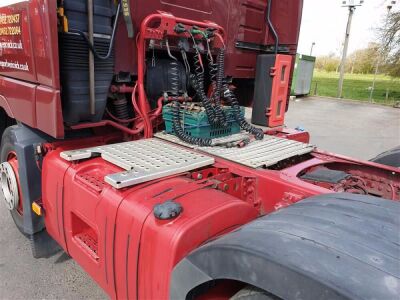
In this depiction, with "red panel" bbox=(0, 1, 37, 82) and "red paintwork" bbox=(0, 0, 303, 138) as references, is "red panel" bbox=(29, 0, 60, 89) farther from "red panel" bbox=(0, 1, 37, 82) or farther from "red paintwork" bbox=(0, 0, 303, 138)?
"red panel" bbox=(0, 1, 37, 82)

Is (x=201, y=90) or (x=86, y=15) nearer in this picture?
(x=86, y=15)

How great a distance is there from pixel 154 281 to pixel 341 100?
19.1 meters

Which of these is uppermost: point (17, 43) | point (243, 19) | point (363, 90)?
point (243, 19)

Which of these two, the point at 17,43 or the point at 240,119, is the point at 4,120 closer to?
the point at 17,43

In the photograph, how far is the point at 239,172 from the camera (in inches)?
85.1

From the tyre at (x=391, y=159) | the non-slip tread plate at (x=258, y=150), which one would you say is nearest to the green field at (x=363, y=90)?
the tyre at (x=391, y=159)

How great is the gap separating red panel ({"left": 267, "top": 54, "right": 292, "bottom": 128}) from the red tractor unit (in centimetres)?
2

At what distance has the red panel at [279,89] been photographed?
3.52 metres

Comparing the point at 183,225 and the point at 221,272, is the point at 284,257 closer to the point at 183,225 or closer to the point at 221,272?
the point at 221,272

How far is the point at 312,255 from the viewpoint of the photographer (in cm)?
102

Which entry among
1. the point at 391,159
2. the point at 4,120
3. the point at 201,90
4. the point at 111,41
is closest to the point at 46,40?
the point at 111,41

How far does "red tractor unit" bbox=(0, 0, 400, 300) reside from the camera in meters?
1.14

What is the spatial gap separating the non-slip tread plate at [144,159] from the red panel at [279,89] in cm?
145

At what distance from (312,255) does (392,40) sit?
74.1 feet
